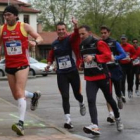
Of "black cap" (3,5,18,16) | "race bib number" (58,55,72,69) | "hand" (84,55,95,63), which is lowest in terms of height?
"race bib number" (58,55,72,69)

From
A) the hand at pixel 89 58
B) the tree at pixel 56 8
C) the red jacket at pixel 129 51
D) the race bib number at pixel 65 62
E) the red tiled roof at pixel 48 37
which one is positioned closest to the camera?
the hand at pixel 89 58

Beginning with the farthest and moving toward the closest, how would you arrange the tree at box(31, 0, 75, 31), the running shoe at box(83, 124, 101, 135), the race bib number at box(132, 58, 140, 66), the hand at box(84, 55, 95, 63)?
1. the tree at box(31, 0, 75, 31)
2. the race bib number at box(132, 58, 140, 66)
3. the running shoe at box(83, 124, 101, 135)
4. the hand at box(84, 55, 95, 63)

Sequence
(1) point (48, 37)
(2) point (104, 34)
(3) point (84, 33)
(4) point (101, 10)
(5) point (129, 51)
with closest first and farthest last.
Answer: (3) point (84, 33) < (2) point (104, 34) < (5) point (129, 51) < (1) point (48, 37) < (4) point (101, 10)

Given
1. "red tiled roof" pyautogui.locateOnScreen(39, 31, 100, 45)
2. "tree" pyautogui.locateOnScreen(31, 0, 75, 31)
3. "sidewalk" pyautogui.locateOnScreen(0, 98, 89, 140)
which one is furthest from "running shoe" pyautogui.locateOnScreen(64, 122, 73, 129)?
"tree" pyautogui.locateOnScreen(31, 0, 75, 31)

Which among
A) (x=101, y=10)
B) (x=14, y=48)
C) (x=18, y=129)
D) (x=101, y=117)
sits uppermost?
(x=14, y=48)

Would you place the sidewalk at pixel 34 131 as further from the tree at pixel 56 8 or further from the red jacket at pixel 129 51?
the tree at pixel 56 8

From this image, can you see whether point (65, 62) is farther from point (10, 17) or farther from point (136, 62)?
point (136, 62)

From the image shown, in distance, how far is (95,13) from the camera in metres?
75.4

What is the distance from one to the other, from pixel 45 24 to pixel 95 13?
1058 cm

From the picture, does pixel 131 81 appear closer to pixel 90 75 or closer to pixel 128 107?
Result: pixel 128 107

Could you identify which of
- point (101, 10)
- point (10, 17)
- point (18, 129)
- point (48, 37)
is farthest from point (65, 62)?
point (101, 10)

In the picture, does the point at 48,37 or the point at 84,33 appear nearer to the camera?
the point at 84,33

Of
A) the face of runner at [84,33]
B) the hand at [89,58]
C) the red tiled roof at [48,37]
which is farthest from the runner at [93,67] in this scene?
the red tiled roof at [48,37]

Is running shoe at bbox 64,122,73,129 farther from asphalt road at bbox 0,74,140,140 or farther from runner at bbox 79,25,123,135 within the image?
runner at bbox 79,25,123,135
